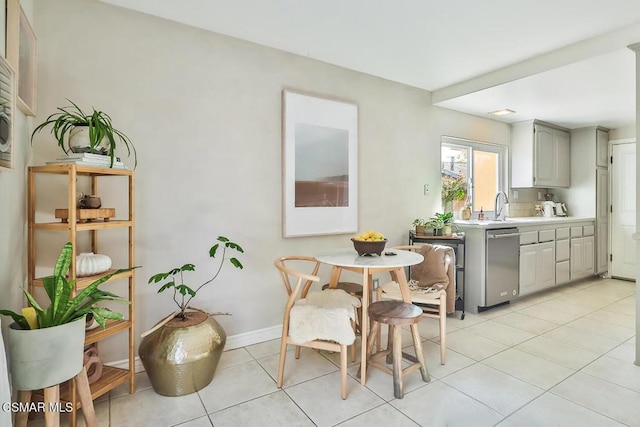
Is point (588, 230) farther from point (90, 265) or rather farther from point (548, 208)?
point (90, 265)

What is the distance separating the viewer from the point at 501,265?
11.8ft

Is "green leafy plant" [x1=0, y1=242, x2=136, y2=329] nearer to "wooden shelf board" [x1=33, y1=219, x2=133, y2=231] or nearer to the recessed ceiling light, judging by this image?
"wooden shelf board" [x1=33, y1=219, x2=133, y2=231]

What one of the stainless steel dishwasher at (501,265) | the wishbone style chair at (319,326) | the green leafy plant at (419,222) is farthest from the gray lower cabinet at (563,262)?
the wishbone style chair at (319,326)

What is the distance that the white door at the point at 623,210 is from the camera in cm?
490

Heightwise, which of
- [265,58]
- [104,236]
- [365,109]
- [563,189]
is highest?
[265,58]

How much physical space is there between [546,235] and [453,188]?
1236 millimetres

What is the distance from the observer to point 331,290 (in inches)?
97.3

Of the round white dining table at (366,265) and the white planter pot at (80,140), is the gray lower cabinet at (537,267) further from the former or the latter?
the white planter pot at (80,140)

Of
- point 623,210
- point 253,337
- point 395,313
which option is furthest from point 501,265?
point 623,210

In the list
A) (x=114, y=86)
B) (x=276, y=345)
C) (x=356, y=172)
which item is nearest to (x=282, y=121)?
(x=356, y=172)

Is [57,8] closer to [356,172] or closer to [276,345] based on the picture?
[356,172]

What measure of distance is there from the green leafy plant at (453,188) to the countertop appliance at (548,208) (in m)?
1.73

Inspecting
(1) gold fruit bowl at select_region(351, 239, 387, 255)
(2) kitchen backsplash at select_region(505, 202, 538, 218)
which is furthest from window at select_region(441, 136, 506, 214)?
(1) gold fruit bowl at select_region(351, 239, 387, 255)

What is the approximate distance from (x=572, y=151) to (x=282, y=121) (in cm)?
484
